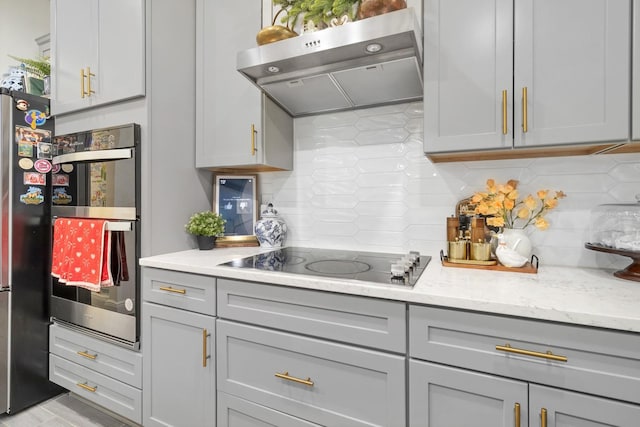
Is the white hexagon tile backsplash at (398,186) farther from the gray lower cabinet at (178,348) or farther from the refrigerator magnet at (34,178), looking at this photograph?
the refrigerator magnet at (34,178)

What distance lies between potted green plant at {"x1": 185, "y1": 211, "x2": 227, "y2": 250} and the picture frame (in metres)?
0.16

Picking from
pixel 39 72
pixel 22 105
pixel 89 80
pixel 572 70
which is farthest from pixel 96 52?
pixel 572 70

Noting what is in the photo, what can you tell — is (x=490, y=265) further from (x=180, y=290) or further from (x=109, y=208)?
(x=109, y=208)

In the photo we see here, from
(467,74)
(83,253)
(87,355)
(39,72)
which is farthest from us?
(39,72)

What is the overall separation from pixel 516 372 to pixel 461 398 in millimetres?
178

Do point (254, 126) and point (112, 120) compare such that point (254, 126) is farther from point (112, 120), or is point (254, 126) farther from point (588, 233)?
point (588, 233)

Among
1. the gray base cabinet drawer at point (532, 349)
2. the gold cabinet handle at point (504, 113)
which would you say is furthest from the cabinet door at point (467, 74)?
the gray base cabinet drawer at point (532, 349)

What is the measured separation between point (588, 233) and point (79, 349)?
8.79 ft

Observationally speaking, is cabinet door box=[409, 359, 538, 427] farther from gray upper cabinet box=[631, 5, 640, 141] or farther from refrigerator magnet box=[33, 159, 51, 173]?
refrigerator magnet box=[33, 159, 51, 173]

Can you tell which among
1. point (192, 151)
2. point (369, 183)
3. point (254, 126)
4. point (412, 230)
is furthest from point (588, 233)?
point (192, 151)

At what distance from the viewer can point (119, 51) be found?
5.35 feet

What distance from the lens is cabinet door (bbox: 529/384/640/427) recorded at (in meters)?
0.77

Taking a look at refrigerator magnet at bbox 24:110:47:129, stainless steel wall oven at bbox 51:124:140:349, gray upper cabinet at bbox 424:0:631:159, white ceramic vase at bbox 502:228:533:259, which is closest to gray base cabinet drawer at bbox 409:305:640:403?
white ceramic vase at bbox 502:228:533:259

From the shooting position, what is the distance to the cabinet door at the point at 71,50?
175 centimetres
